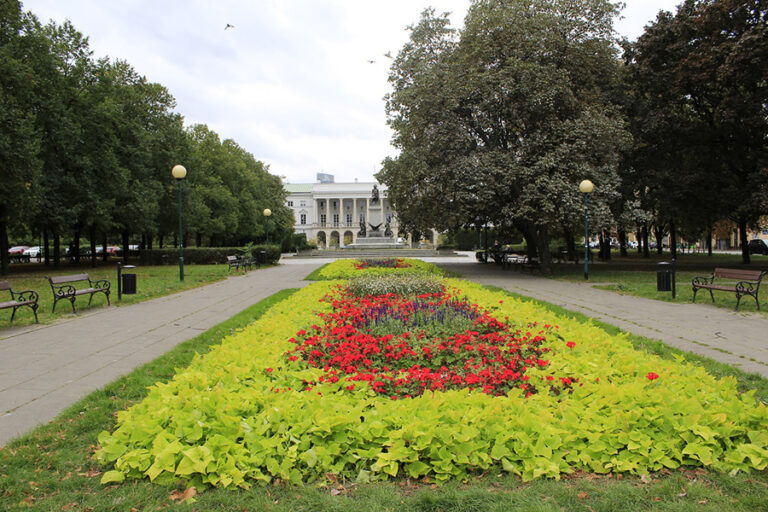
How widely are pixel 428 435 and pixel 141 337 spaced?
5.83 m

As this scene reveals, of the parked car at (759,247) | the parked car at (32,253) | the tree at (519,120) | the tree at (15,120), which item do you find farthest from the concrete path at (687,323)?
the parked car at (32,253)

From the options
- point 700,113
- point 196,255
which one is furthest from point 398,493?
point 196,255

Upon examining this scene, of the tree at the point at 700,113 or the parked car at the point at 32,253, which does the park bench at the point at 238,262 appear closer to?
the tree at the point at 700,113

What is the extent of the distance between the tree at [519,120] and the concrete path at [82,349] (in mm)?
9791

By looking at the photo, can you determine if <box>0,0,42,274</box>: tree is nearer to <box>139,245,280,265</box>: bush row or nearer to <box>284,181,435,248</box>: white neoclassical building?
<box>139,245,280,265</box>: bush row

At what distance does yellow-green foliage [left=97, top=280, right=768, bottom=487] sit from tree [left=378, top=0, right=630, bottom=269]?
43.6 ft

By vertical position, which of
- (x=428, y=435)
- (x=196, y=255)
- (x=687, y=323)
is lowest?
(x=687, y=323)

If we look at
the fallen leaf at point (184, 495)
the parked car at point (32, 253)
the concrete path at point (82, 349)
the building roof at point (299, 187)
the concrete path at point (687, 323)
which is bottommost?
the concrete path at point (687, 323)

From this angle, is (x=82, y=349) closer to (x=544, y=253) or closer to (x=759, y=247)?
(x=544, y=253)

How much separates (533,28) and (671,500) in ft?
58.2

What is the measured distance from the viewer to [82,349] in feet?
20.6

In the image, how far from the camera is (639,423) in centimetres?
304

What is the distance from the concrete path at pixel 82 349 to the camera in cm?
423

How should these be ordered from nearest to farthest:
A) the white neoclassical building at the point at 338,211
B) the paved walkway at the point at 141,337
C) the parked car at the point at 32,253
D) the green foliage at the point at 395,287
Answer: the paved walkway at the point at 141,337 → the green foliage at the point at 395,287 → the parked car at the point at 32,253 → the white neoclassical building at the point at 338,211
